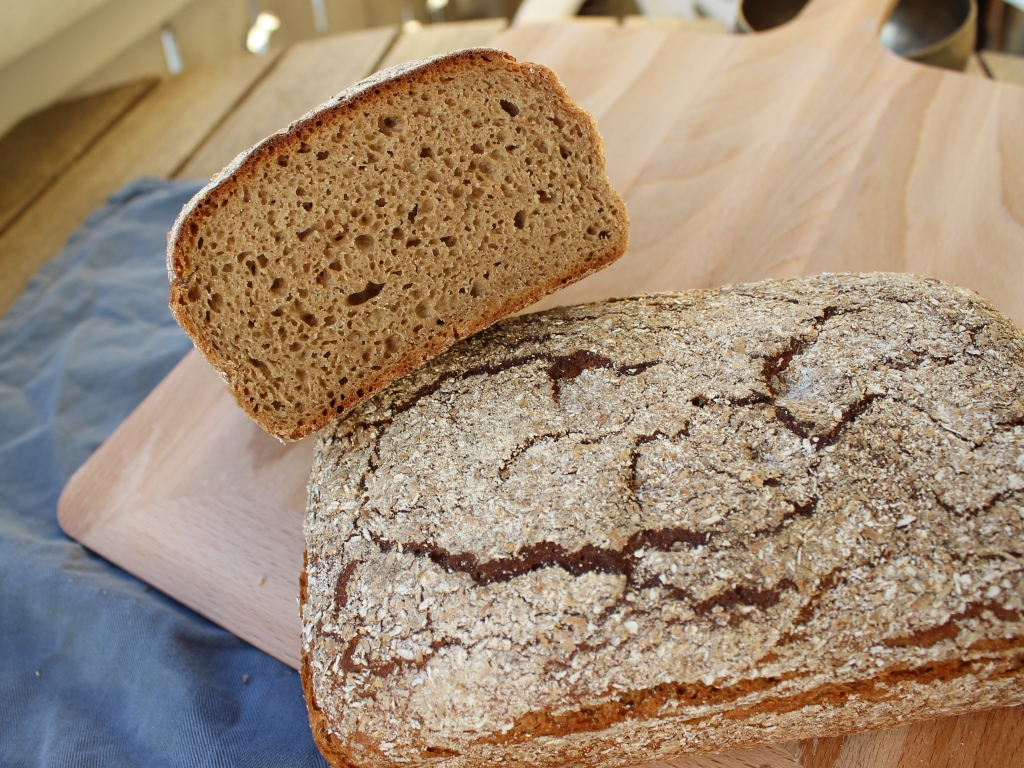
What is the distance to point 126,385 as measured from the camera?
228 centimetres

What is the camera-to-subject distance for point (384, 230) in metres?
1.46

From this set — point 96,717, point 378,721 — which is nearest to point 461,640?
point 378,721

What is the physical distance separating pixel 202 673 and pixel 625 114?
1.90m

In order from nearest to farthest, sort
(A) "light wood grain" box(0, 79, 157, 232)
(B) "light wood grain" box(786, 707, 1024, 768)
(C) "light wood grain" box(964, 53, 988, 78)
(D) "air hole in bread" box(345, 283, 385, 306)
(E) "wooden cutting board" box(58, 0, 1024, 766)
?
(B) "light wood grain" box(786, 707, 1024, 768) → (D) "air hole in bread" box(345, 283, 385, 306) → (E) "wooden cutting board" box(58, 0, 1024, 766) → (A) "light wood grain" box(0, 79, 157, 232) → (C) "light wood grain" box(964, 53, 988, 78)

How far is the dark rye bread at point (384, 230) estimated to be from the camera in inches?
54.1

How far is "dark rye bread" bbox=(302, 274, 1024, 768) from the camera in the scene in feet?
3.80

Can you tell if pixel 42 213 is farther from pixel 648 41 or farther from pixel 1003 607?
pixel 1003 607

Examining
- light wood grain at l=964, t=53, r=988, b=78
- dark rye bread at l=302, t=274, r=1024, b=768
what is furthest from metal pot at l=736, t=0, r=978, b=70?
dark rye bread at l=302, t=274, r=1024, b=768

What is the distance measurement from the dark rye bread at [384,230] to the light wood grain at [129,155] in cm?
165

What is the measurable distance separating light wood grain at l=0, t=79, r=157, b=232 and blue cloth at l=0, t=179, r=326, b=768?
87 cm

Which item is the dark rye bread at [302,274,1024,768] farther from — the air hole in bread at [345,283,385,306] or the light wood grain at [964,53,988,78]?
the light wood grain at [964,53,988,78]

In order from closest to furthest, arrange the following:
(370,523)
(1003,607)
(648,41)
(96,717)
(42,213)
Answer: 1. (1003,607)
2. (370,523)
3. (96,717)
4. (648,41)
5. (42,213)

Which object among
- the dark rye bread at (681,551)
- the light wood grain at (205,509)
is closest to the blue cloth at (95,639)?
the light wood grain at (205,509)

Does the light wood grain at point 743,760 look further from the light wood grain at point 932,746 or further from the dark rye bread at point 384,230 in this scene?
the dark rye bread at point 384,230
